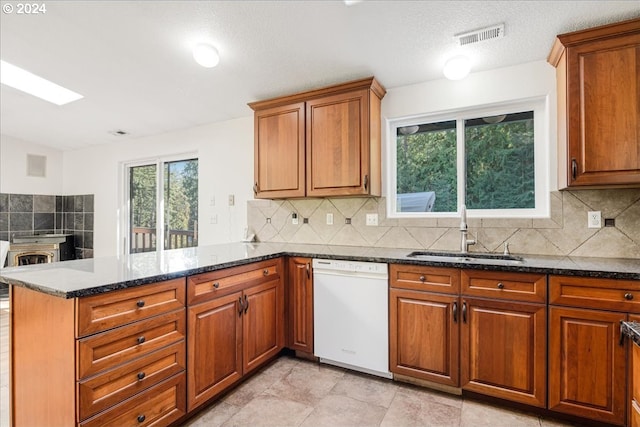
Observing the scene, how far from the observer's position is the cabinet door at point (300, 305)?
2.47 metres

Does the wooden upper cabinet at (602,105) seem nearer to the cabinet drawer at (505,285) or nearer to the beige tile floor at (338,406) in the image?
the cabinet drawer at (505,285)

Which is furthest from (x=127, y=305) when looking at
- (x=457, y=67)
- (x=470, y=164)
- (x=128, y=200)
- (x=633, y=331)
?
(x=128, y=200)

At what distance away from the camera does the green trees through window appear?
96.6 inches

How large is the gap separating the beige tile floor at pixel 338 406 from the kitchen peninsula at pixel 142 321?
0.13 meters

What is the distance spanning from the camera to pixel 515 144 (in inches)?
97.5

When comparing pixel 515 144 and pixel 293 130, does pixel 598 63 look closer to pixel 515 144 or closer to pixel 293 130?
pixel 515 144

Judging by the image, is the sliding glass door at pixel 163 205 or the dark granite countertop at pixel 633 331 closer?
the dark granite countertop at pixel 633 331

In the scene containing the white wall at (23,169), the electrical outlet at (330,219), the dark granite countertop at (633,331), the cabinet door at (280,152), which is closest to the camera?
the dark granite countertop at (633,331)

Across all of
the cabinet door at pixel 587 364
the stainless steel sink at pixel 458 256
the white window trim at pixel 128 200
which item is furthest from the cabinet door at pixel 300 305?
the white window trim at pixel 128 200

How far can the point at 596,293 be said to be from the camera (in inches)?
64.7

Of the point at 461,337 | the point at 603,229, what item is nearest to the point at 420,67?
the point at 603,229

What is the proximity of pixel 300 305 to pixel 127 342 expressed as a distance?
1.30 meters

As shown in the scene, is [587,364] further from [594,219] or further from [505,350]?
[594,219]

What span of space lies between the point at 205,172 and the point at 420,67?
2566 mm
